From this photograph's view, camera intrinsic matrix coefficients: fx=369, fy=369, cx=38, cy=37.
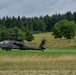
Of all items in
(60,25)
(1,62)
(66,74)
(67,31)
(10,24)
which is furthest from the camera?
(10,24)

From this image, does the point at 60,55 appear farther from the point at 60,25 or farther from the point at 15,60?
the point at 60,25

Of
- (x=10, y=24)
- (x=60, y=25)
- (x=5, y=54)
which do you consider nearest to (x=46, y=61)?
(x=5, y=54)

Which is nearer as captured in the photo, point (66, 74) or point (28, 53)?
point (66, 74)

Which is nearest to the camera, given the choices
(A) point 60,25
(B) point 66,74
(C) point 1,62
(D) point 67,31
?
(B) point 66,74

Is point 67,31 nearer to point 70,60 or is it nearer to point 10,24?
point 10,24

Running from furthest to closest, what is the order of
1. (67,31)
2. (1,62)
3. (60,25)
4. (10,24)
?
1. (10,24)
2. (60,25)
3. (67,31)
4. (1,62)

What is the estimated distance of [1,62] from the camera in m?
32.5

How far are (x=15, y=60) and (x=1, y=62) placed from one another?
1393 millimetres

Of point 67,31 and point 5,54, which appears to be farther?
point 67,31

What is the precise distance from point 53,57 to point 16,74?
12.0 meters

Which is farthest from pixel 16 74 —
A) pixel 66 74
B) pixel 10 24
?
pixel 10 24

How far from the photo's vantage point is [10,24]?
197 m

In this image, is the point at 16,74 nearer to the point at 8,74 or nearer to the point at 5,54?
the point at 8,74

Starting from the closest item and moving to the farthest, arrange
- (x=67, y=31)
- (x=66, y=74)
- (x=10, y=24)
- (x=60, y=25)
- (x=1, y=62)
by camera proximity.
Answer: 1. (x=66, y=74)
2. (x=1, y=62)
3. (x=67, y=31)
4. (x=60, y=25)
5. (x=10, y=24)
